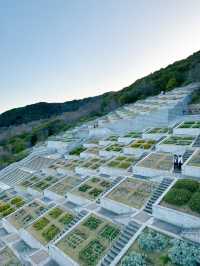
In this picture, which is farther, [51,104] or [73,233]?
[51,104]

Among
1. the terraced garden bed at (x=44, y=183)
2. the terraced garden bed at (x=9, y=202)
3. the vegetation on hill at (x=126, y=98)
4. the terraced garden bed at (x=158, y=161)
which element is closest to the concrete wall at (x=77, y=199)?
the terraced garden bed at (x=44, y=183)

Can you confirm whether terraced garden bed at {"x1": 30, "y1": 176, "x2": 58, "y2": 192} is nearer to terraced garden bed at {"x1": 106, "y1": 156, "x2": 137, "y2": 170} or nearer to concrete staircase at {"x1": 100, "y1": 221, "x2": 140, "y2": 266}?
terraced garden bed at {"x1": 106, "y1": 156, "x2": 137, "y2": 170}

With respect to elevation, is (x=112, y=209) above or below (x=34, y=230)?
above

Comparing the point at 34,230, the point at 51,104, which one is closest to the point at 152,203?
the point at 34,230

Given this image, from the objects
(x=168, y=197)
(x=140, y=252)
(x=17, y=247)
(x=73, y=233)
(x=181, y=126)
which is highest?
(x=181, y=126)

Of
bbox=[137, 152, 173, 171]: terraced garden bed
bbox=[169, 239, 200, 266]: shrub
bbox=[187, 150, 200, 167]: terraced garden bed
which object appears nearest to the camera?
bbox=[169, 239, 200, 266]: shrub

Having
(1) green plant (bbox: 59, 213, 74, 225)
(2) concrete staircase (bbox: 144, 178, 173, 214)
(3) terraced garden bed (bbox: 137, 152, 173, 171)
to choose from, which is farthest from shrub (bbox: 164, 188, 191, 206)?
(1) green plant (bbox: 59, 213, 74, 225)

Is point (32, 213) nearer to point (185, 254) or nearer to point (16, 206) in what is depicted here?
point (16, 206)
